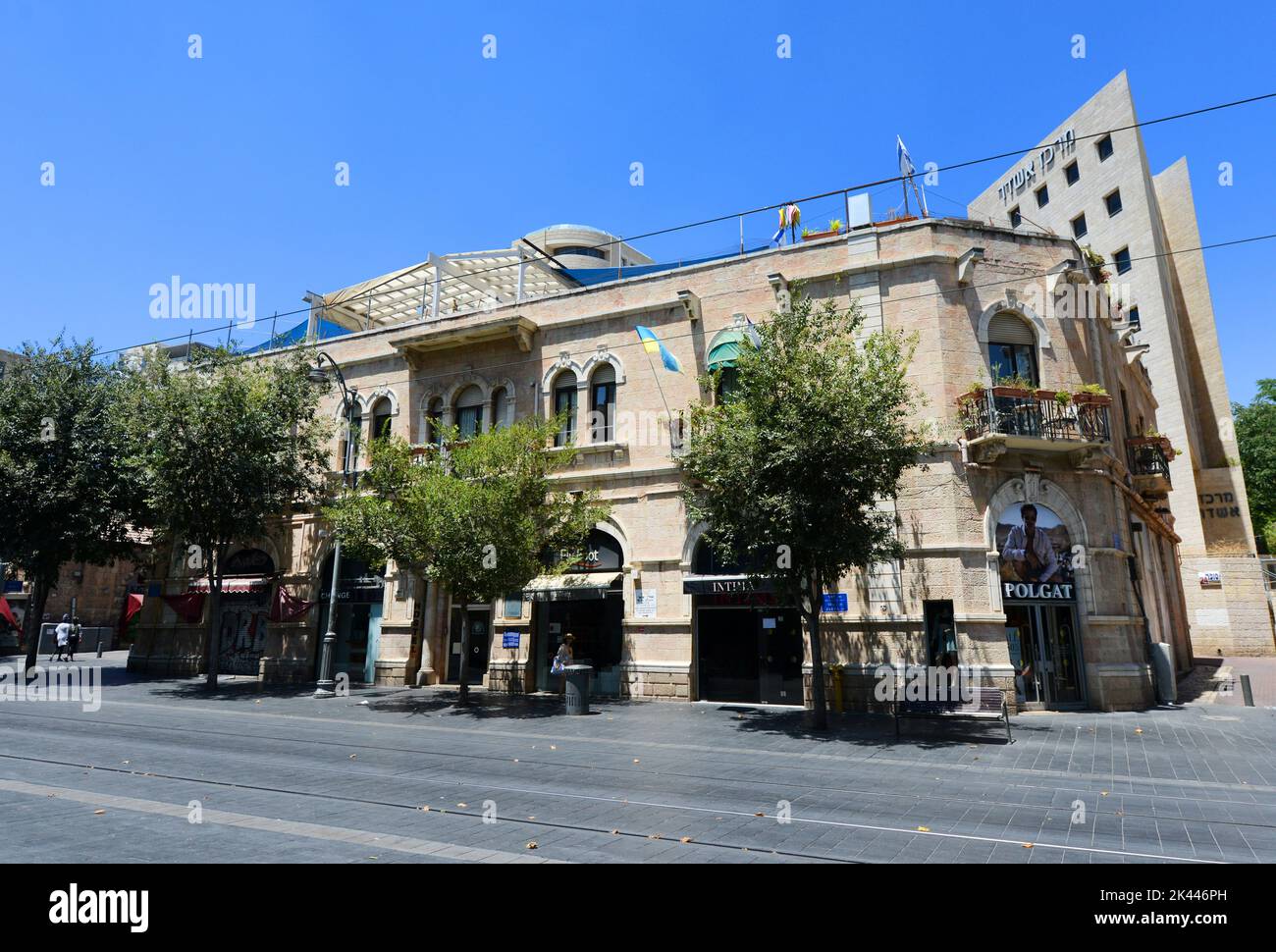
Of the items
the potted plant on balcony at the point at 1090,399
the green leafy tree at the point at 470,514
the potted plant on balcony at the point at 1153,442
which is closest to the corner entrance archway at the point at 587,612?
the green leafy tree at the point at 470,514

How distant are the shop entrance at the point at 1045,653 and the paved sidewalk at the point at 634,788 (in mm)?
1027

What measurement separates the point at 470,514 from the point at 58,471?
16446mm

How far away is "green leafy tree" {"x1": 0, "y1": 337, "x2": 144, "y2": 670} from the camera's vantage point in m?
23.0

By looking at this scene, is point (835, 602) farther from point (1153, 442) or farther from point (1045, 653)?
point (1153, 442)

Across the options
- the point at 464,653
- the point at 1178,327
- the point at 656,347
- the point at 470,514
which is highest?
the point at 1178,327

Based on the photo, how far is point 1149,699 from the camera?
55.4 feet

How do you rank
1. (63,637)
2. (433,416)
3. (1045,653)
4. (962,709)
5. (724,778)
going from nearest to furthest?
(724,778), (962,709), (1045,653), (433,416), (63,637)

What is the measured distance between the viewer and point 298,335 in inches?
1225

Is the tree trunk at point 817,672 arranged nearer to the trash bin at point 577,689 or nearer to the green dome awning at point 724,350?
the trash bin at point 577,689

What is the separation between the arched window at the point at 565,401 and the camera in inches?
845

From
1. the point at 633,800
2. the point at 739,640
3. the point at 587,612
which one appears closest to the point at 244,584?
the point at 587,612
